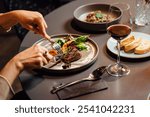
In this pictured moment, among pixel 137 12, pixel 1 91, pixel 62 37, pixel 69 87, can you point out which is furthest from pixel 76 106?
pixel 137 12

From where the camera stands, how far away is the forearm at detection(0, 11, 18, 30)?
1.67 meters

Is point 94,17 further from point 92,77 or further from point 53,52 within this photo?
point 92,77

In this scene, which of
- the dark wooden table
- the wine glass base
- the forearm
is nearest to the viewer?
the dark wooden table

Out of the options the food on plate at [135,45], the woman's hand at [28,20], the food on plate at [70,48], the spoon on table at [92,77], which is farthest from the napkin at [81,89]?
the woman's hand at [28,20]

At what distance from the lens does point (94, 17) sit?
171 cm

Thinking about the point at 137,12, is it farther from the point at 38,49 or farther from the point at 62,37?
the point at 38,49

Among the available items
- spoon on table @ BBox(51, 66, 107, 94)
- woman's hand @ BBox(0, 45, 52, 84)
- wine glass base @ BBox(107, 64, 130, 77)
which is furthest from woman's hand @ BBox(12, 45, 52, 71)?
wine glass base @ BBox(107, 64, 130, 77)

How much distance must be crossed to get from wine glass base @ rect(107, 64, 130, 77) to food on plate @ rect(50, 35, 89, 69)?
0.17m

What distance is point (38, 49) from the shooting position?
1.37 metres

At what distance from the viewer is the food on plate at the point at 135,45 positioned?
1405mm

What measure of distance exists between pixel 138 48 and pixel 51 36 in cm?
48

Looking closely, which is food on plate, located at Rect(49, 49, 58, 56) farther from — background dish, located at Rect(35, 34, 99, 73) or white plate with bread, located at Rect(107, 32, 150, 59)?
white plate with bread, located at Rect(107, 32, 150, 59)

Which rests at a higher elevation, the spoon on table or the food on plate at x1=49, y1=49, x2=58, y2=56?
the food on plate at x1=49, y1=49, x2=58, y2=56

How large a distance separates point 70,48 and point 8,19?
0.45m
